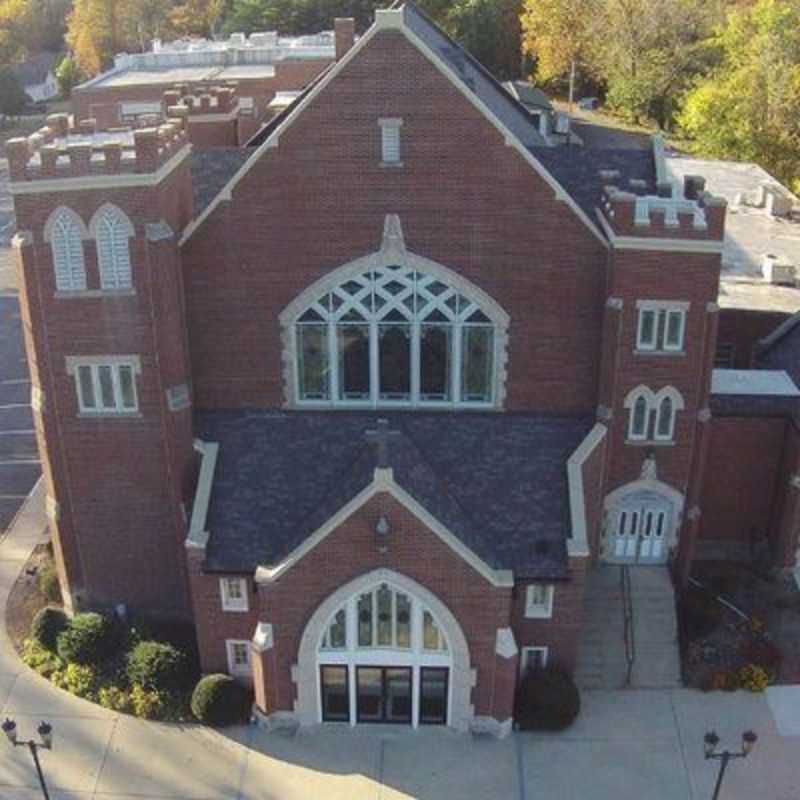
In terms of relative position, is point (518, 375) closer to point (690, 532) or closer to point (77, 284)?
point (690, 532)

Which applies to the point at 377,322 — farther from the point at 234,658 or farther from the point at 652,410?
the point at 234,658

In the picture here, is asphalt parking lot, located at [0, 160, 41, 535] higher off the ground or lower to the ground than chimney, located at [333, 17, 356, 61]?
lower

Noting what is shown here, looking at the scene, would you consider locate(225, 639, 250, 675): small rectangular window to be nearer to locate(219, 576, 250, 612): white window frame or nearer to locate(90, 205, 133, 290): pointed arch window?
locate(219, 576, 250, 612): white window frame

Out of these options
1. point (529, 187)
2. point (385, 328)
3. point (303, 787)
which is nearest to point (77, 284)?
point (385, 328)

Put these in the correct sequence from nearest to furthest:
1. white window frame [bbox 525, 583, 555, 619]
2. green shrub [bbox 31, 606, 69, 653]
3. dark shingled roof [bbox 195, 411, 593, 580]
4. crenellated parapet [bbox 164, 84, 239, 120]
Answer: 1. dark shingled roof [bbox 195, 411, 593, 580]
2. white window frame [bbox 525, 583, 555, 619]
3. green shrub [bbox 31, 606, 69, 653]
4. crenellated parapet [bbox 164, 84, 239, 120]

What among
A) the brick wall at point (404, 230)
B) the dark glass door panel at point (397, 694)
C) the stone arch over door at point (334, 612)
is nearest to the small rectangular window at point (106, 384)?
the brick wall at point (404, 230)

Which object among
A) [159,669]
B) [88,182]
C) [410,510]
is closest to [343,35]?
[88,182]

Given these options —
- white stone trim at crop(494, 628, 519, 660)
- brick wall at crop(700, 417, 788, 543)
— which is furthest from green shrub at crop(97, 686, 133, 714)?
brick wall at crop(700, 417, 788, 543)

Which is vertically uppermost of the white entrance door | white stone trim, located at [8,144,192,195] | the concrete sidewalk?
white stone trim, located at [8,144,192,195]
